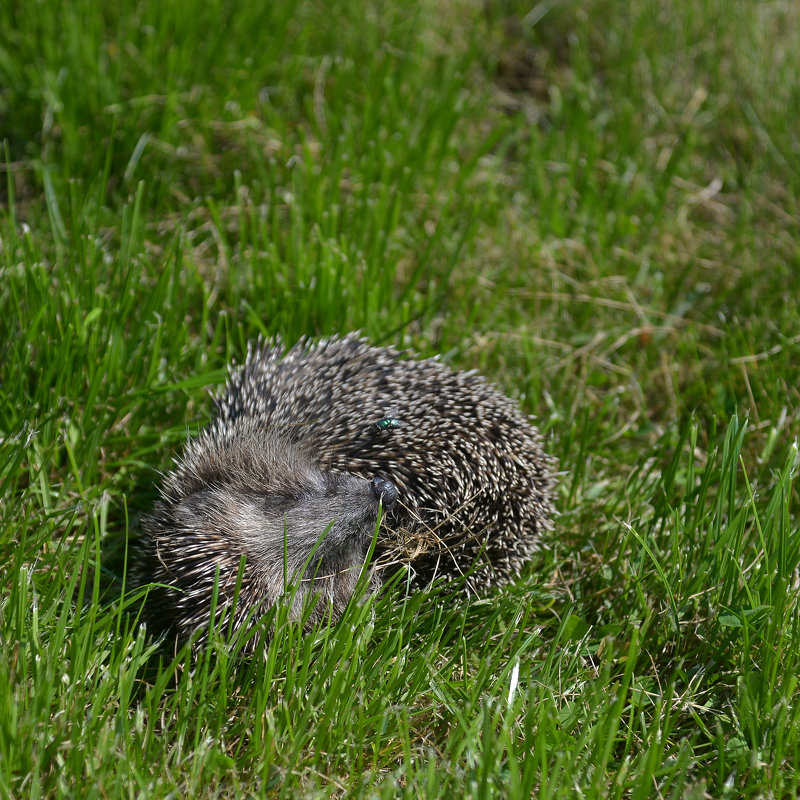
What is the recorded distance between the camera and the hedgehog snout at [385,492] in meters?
3.49

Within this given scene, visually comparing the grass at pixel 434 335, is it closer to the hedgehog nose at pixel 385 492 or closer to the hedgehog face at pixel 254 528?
the hedgehog face at pixel 254 528

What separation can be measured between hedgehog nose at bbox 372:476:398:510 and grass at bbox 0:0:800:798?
430mm

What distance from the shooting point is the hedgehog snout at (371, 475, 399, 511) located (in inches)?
138

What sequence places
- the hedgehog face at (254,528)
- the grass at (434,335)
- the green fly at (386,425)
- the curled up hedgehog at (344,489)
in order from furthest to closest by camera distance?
the green fly at (386,425)
the curled up hedgehog at (344,489)
the hedgehog face at (254,528)
the grass at (434,335)

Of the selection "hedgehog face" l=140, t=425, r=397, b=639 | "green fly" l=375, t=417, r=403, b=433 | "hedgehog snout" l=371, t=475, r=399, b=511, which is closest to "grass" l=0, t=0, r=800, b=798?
"hedgehog face" l=140, t=425, r=397, b=639

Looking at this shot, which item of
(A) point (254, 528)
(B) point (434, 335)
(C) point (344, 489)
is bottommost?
(A) point (254, 528)

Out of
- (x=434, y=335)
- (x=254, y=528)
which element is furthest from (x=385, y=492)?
(x=434, y=335)

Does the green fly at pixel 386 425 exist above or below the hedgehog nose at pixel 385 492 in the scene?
above

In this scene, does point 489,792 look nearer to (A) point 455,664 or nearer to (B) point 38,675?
(A) point 455,664

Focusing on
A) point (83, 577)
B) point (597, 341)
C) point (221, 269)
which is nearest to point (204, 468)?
point (83, 577)

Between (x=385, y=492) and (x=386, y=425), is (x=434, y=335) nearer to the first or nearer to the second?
(x=386, y=425)

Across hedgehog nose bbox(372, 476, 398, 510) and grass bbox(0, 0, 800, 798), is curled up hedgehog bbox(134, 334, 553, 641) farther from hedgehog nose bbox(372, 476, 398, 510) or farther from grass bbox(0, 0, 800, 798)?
grass bbox(0, 0, 800, 798)

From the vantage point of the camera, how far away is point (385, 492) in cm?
349

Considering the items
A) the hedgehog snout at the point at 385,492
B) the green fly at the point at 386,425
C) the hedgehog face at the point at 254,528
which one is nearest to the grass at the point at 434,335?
the hedgehog face at the point at 254,528
